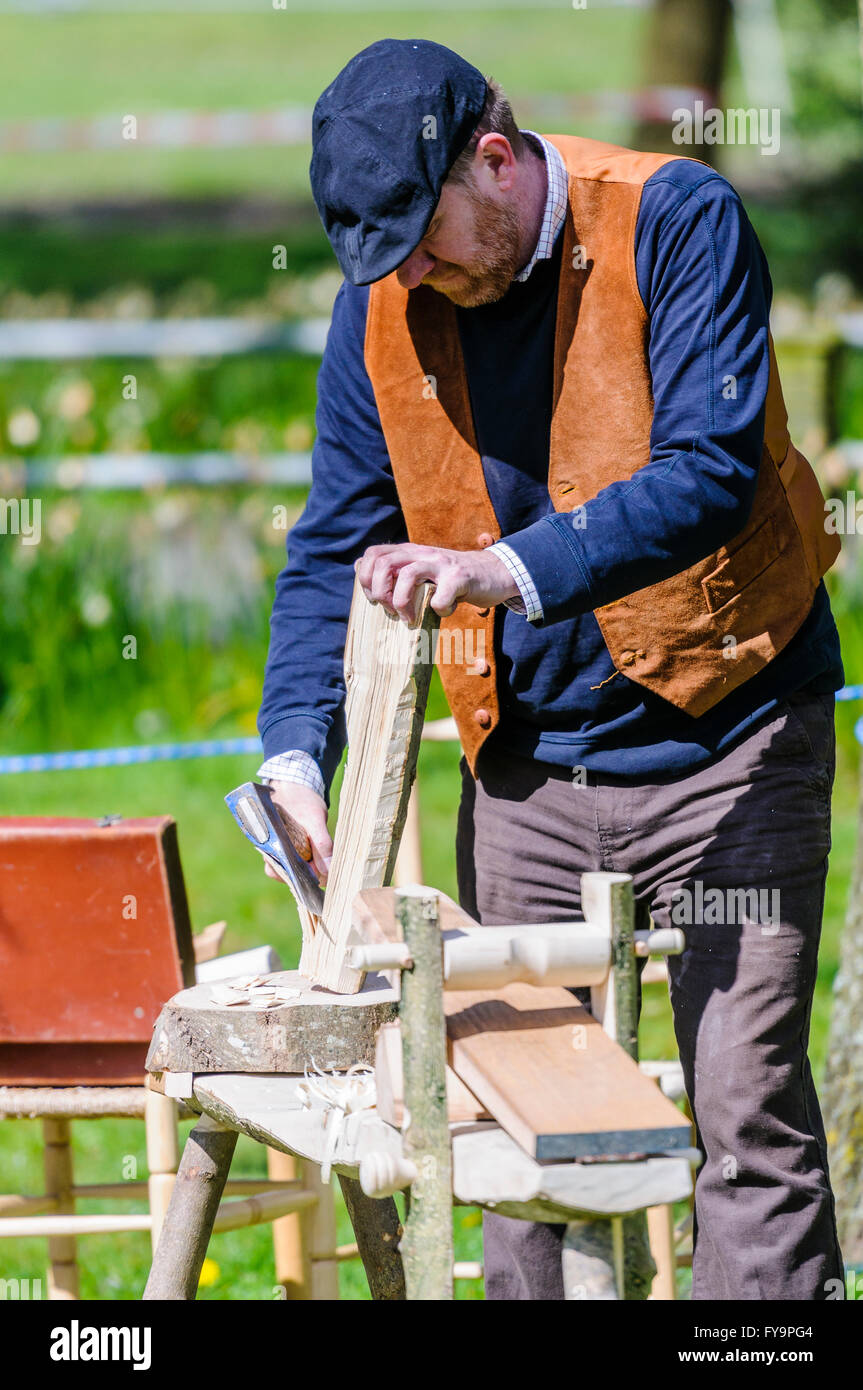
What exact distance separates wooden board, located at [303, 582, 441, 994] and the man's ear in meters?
0.57

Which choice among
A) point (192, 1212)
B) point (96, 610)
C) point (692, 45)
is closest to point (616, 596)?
point (192, 1212)

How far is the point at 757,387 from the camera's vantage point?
2.04 meters

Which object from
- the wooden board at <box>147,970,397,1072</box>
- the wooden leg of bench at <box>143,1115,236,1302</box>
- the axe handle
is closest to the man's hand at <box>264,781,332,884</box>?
the axe handle

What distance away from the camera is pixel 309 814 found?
2.28 metres

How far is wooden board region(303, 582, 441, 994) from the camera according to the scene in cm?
198

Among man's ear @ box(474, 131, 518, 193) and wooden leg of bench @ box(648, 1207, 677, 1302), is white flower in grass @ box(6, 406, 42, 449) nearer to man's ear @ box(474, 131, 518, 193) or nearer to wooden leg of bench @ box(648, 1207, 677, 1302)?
wooden leg of bench @ box(648, 1207, 677, 1302)

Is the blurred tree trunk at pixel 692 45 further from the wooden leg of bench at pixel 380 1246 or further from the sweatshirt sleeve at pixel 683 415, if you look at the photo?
the wooden leg of bench at pixel 380 1246

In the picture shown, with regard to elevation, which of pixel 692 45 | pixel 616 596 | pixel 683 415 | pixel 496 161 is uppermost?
pixel 692 45

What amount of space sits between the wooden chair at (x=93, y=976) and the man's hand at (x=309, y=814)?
47 centimetres

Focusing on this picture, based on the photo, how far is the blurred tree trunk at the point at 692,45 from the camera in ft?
30.8

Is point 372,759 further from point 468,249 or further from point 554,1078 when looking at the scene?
point 468,249

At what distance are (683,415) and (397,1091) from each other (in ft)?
2.89

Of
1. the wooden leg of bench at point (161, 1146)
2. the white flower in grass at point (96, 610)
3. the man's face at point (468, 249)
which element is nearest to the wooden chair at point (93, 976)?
the wooden leg of bench at point (161, 1146)
